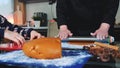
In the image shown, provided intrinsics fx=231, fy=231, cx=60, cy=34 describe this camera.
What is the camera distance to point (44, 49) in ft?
2.22

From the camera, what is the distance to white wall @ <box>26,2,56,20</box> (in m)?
3.36

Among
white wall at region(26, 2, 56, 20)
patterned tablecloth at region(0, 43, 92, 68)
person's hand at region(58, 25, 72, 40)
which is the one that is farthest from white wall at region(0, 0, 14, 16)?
patterned tablecloth at region(0, 43, 92, 68)

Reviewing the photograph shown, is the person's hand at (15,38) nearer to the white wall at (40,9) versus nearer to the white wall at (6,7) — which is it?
the white wall at (40,9)

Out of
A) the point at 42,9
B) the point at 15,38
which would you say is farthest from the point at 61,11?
the point at 42,9

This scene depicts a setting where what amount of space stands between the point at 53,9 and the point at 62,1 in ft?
6.40

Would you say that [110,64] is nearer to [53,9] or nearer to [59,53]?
[59,53]

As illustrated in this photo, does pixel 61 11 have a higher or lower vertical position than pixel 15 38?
higher

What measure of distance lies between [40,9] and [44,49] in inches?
111

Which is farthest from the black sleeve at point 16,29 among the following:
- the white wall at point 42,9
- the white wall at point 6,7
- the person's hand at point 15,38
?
the white wall at point 6,7

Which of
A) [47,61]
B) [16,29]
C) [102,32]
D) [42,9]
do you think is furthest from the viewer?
[42,9]

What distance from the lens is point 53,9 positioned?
3.34 metres

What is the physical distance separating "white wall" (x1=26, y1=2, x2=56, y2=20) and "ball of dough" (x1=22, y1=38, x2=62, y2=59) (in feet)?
8.70

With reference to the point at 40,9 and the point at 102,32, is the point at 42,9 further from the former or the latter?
the point at 102,32

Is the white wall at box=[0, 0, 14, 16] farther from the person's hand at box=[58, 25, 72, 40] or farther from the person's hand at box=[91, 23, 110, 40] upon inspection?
the person's hand at box=[91, 23, 110, 40]
